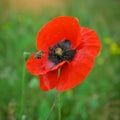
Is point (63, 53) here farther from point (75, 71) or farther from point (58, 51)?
point (75, 71)

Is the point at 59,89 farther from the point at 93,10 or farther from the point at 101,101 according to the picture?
the point at 93,10

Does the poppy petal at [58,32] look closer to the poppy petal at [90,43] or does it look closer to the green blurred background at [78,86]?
the poppy petal at [90,43]

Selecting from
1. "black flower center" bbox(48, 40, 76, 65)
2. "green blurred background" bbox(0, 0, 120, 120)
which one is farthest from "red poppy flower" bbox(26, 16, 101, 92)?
"green blurred background" bbox(0, 0, 120, 120)

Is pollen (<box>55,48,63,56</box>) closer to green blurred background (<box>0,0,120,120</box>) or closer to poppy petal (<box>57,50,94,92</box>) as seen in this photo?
poppy petal (<box>57,50,94,92</box>)

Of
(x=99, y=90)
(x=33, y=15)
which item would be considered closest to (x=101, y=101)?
(x=99, y=90)

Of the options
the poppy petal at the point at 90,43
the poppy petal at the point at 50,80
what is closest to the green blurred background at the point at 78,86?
the poppy petal at the point at 50,80
